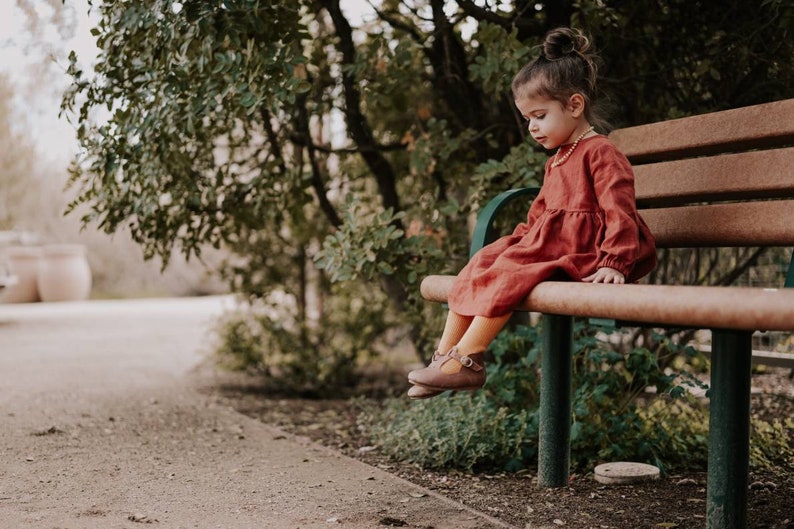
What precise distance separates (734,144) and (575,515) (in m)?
1.13

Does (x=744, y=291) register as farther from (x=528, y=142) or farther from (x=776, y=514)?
(x=528, y=142)

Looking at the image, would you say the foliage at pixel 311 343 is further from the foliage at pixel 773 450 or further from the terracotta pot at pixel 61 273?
the terracotta pot at pixel 61 273

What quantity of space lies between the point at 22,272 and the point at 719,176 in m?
10.8

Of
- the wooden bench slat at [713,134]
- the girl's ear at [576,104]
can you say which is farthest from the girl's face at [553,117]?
the wooden bench slat at [713,134]

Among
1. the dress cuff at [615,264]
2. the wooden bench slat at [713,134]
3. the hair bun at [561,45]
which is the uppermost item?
the hair bun at [561,45]

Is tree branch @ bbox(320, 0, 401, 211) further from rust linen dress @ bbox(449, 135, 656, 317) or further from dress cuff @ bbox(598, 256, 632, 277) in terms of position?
dress cuff @ bbox(598, 256, 632, 277)

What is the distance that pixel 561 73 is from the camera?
2.18m

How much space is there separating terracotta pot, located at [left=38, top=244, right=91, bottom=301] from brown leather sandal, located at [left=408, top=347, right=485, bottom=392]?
10.2 meters

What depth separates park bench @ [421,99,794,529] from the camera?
60.4 inches

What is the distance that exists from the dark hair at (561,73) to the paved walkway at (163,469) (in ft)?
3.79

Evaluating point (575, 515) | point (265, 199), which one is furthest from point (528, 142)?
point (575, 515)

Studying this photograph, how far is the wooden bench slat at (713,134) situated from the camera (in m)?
2.17

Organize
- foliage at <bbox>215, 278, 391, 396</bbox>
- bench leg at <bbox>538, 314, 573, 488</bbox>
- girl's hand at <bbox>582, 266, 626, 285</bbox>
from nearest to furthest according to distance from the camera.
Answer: girl's hand at <bbox>582, 266, 626, 285</bbox>
bench leg at <bbox>538, 314, 573, 488</bbox>
foliage at <bbox>215, 278, 391, 396</bbox>

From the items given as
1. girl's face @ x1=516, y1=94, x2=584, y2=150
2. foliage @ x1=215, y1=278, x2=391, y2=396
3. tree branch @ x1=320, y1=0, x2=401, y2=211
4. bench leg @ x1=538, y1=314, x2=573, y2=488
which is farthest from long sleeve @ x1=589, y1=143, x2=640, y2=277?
foliage @ x1=215, y1=278, x2=391, y2=396
